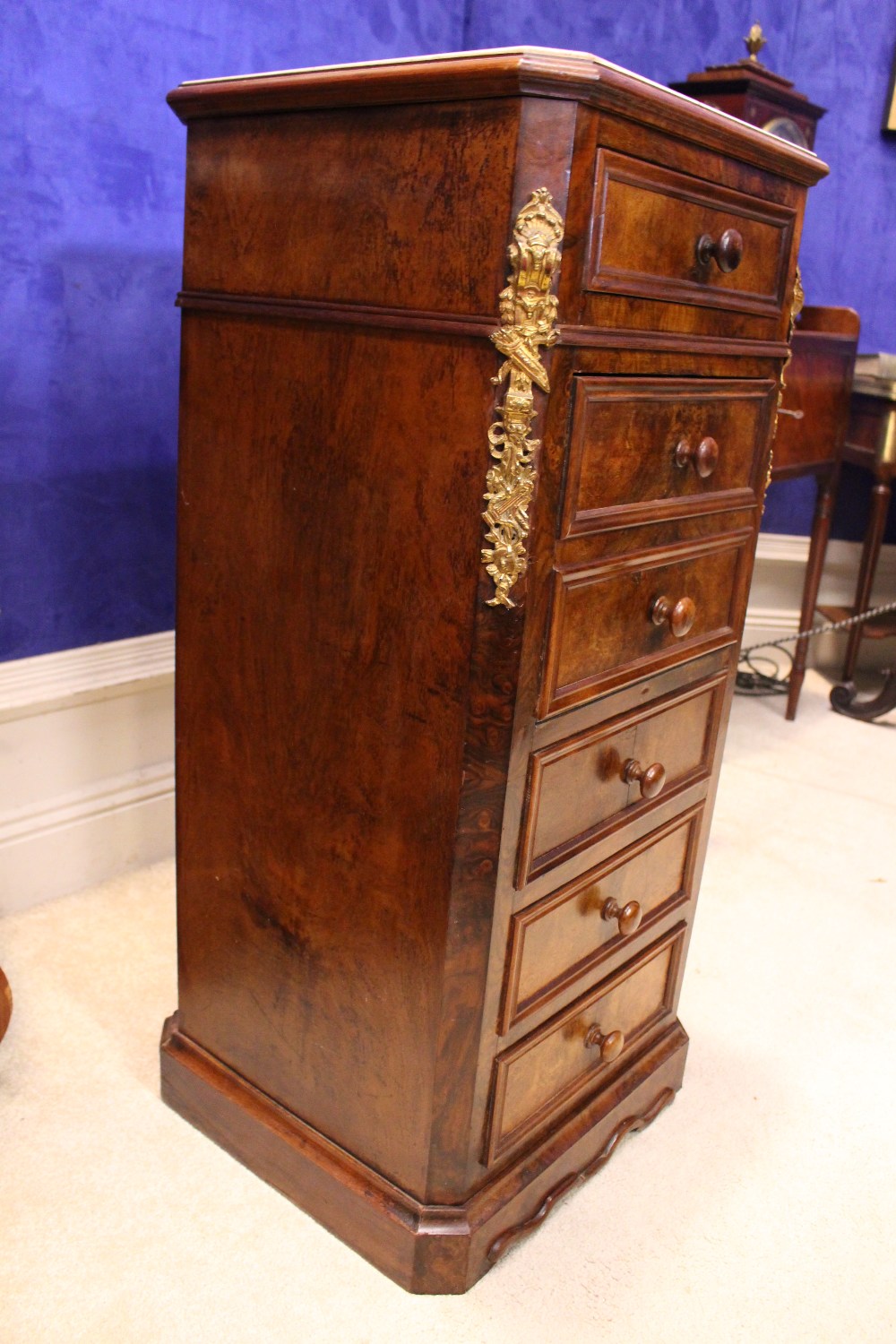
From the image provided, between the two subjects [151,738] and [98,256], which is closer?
[98,256]

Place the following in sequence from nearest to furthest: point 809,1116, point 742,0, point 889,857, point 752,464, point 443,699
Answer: point 443,699, point 752,464, point 809,1116, point 889,857, point 742,0

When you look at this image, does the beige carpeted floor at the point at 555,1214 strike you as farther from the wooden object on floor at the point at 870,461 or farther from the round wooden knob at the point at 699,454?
the wooden object on floor at the point at 870,461

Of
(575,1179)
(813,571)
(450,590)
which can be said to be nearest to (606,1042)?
(575,1179)

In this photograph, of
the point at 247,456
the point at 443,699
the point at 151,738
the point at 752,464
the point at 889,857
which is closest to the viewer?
the point at 443,699

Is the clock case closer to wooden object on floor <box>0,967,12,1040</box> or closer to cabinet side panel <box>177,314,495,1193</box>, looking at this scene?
cabinet side panel <box>177,314,495,1193</box>

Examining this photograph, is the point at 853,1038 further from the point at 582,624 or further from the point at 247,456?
the point at 247,456

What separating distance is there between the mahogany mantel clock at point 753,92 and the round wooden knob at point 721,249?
160 centimetres

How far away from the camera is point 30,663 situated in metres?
1.87

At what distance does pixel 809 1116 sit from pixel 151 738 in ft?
4.15

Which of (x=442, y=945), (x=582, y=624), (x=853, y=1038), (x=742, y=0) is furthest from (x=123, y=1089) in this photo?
(x=742, y=0)

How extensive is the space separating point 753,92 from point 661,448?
5.87ft

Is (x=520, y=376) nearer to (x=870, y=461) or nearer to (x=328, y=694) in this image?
(x=328, y=694)

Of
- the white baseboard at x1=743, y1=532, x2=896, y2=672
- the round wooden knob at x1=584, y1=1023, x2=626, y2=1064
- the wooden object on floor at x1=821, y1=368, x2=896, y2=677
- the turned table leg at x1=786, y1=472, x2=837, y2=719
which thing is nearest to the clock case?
the wooden object on floor at x1=821, y1=368, x2=896, y2=677

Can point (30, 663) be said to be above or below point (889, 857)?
above
